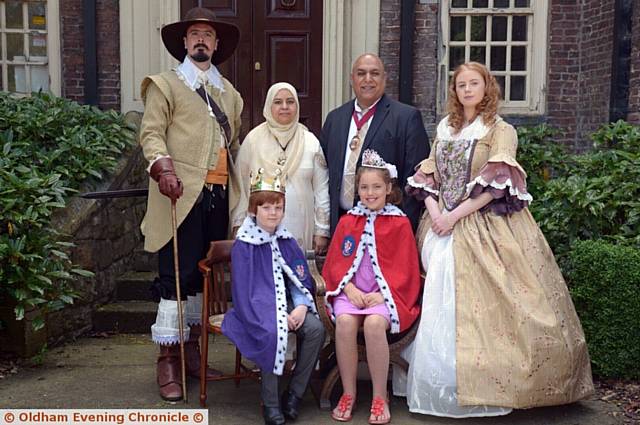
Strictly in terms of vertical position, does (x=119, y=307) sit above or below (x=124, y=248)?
below

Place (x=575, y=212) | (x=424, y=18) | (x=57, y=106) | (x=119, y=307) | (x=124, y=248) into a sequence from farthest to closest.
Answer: (x=424, y=18) → (x=57, y=106) → (x=124, y=248) → (x=119, y=307) → (x=575, y=212)

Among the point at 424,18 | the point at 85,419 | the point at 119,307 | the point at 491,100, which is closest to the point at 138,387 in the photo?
the point at 85,419

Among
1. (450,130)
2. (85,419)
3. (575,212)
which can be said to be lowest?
(85,419)

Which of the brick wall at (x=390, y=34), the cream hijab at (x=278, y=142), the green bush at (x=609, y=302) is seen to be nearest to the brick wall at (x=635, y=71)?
the brick wall at (x=390, y=34)

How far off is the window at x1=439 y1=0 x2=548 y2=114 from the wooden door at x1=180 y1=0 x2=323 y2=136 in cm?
125

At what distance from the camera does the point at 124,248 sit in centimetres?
567

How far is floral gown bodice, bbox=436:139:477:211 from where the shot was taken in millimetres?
3744

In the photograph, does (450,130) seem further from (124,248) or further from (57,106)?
(57,106)

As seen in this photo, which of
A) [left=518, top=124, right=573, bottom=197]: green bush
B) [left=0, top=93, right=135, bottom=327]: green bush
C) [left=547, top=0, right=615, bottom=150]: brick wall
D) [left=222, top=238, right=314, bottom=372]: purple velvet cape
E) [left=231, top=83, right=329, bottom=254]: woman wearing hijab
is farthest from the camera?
[left=547, top=0, right=615, bottom=150]: brick wall

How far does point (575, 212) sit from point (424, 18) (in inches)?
121

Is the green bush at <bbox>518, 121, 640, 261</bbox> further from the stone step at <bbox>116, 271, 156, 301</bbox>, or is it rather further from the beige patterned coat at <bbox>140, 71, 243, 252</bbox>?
the stone step at <bbox>116, 271, 156, 301</bbox>

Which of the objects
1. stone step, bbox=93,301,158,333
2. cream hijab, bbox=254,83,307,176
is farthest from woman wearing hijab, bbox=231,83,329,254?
stone step, bbox=93,301,158,333

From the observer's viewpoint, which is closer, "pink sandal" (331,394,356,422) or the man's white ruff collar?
"pink sandal" (331,394,356,422)

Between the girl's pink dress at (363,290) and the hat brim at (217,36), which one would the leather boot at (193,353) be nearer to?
the girl's pink dress at (363,290)
